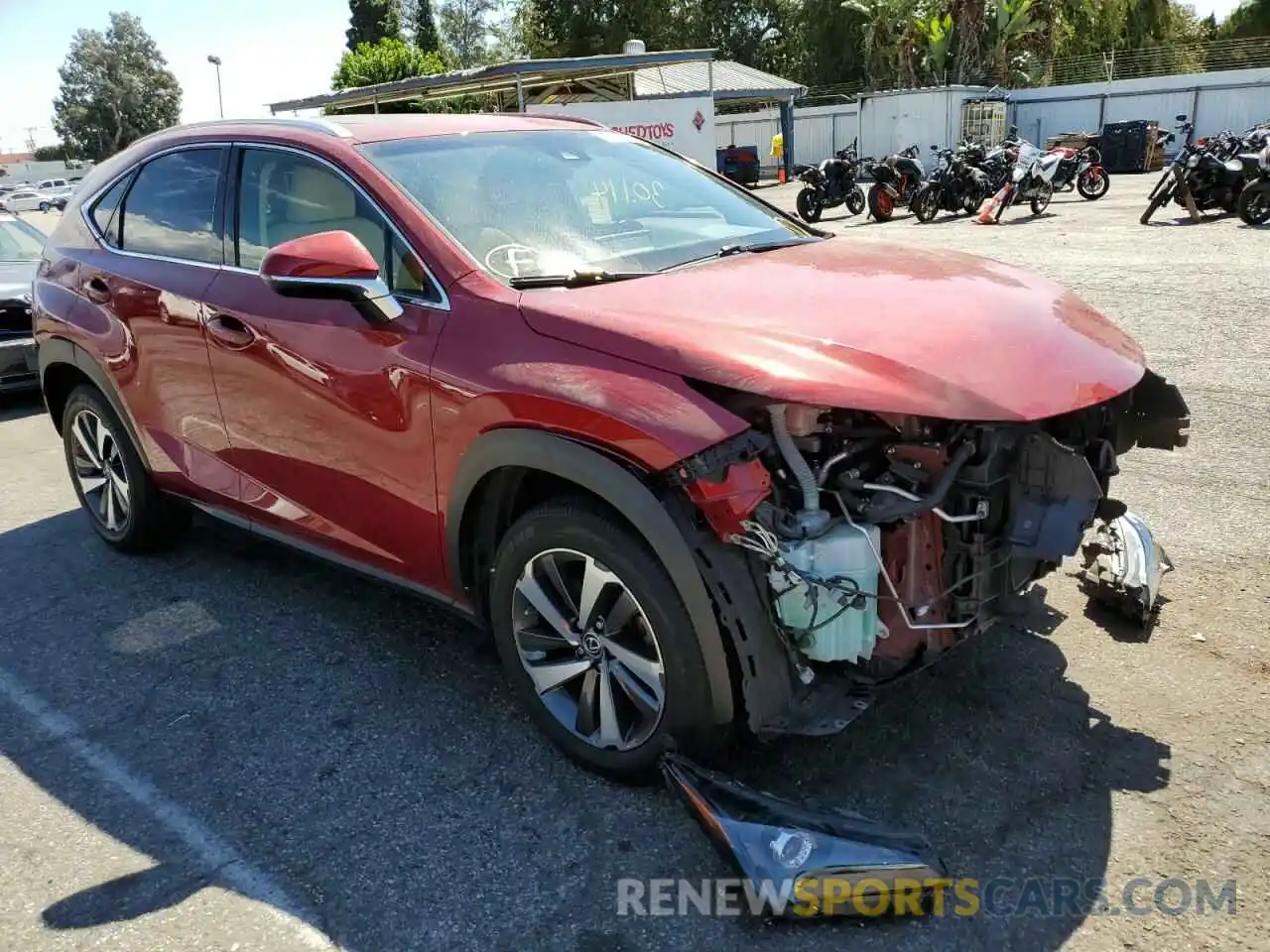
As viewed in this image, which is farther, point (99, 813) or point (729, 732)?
point (99, 813)

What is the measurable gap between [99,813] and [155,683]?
789 mm

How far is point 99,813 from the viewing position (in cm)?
300

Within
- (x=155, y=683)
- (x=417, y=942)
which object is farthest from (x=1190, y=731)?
(x=155, y=683)

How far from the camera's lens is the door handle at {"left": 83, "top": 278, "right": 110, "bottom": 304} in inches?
173

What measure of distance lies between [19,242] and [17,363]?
195 cm

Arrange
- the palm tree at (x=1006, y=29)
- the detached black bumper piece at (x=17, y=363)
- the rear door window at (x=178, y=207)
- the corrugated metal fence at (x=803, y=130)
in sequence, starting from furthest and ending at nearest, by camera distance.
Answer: the palm tree at (x=1006, y=29) → the corrugated metal fence at (x=803, y=130) → the detached black bumper piece at (x=17, y=363) → the rear door window at (x=178, y=207)

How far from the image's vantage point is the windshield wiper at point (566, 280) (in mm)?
3014

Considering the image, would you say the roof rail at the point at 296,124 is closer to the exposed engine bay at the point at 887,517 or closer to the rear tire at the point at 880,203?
the exposed engine bay at the point at 887,517

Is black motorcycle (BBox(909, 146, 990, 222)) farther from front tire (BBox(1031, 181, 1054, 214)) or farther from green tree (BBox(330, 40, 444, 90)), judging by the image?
green tree (BBox(330, 40, 444, 90))

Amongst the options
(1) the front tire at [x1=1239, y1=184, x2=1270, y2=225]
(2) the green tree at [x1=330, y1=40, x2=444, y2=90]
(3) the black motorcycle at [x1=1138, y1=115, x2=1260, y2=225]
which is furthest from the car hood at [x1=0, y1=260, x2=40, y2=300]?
(2) the green tree at [x1=330, y1=40, x2=444, y2=90]

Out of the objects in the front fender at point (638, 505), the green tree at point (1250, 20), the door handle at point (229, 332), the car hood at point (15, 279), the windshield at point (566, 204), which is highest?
the green tree at point (1250, 20)

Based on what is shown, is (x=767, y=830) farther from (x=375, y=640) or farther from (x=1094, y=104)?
(x=1094, y=104)

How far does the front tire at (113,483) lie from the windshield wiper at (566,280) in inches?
95.3

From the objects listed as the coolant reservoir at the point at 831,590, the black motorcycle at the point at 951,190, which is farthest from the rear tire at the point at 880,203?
the coolant reservoir at the point at 831,590
